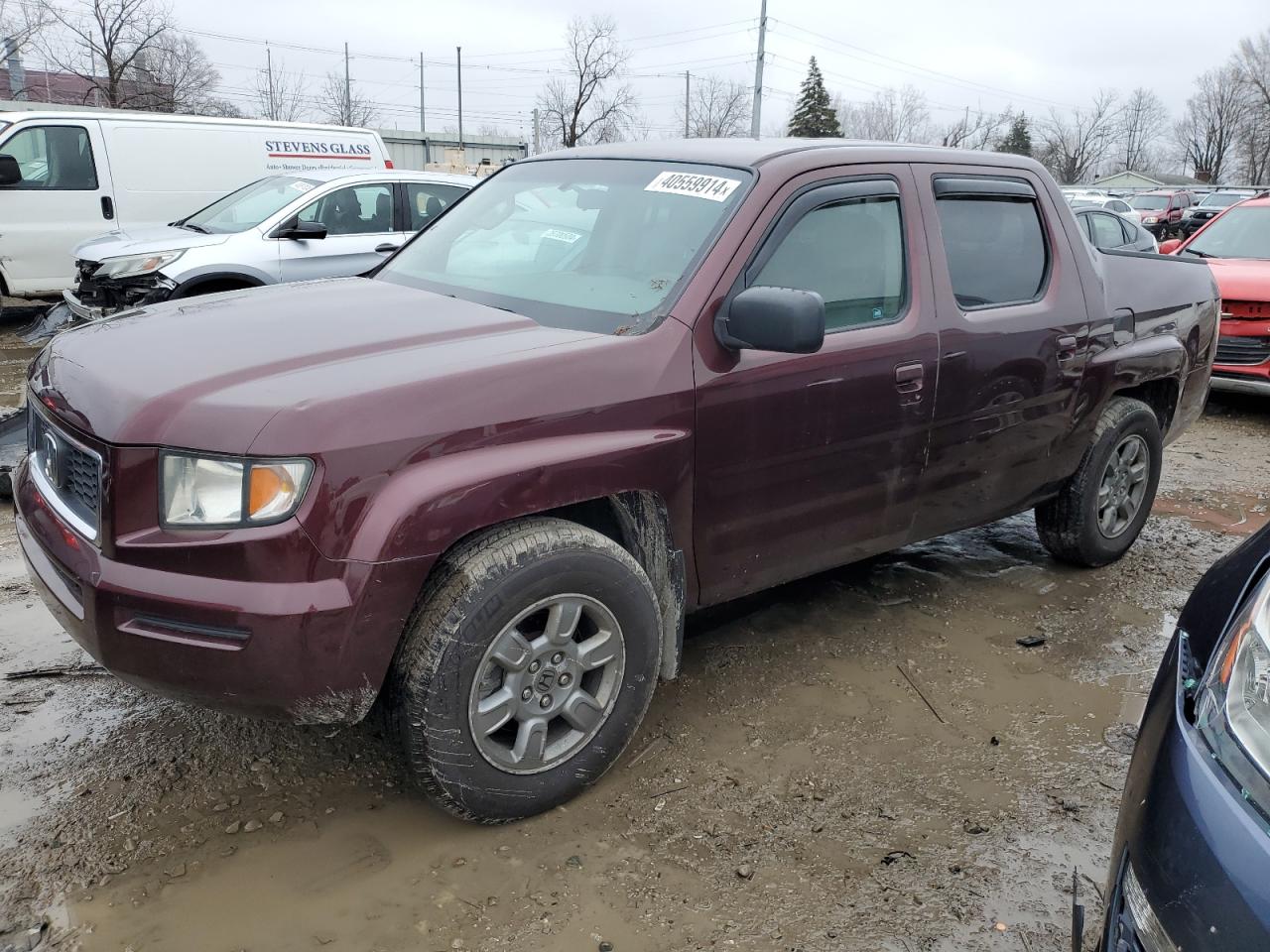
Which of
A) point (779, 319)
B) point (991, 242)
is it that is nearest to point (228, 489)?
point (779, 319)

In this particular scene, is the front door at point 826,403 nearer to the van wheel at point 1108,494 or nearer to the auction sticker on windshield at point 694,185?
the auction sticker on windshield at point 694,185

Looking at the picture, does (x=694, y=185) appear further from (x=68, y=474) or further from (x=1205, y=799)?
(x=1205, y=799)

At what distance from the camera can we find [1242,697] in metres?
1.58

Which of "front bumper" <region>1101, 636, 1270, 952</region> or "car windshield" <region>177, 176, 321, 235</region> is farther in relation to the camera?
"car windshield" <region>177, 176, 321, 235</region>

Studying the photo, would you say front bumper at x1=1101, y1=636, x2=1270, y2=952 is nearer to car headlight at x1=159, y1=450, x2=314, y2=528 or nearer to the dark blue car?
the dark blue car

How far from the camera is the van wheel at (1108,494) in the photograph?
431 cm

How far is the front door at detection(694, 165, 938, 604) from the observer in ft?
9.60

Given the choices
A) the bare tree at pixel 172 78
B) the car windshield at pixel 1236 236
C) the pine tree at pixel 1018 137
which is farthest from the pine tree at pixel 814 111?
the car windshield at pixel 1236 236

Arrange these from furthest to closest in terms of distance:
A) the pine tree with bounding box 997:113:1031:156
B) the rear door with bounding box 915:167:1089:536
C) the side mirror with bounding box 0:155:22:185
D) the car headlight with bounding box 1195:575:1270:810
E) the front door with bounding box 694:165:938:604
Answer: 1. the pine tree with bounding box 997:113:1031:156
2. the side mirror with bounding box 0:155:22:185
3. the rear door with bounding box 915:167:1089:536
4. the front door with bounding box 694:165:938:604
5. the car headlight with bounding box 1195:575:1270:810

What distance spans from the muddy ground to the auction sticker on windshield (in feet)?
5.53

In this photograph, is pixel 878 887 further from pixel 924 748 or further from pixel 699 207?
pixel 699 207

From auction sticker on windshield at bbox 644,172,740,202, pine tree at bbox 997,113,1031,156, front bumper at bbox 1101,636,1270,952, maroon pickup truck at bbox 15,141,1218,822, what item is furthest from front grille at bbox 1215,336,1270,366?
pine tree at bbox 997,113,1031,156

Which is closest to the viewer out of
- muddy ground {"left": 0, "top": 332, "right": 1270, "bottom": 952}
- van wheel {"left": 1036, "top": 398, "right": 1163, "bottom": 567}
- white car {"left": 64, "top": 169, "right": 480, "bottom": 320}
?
muddy ground {"left": 0, "top": 332, "right": 1270, "bottom": 952}

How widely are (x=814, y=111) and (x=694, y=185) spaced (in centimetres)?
6631
